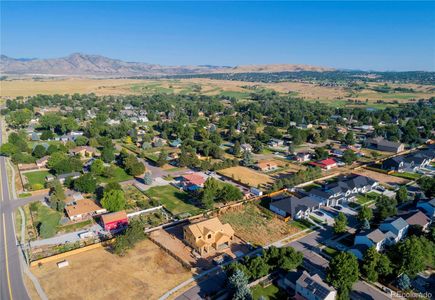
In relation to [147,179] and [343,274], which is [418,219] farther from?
[147,179]

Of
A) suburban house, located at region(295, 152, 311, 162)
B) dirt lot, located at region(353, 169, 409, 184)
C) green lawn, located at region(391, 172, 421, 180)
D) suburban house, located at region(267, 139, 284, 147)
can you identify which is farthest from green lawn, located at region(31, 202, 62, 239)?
green lawn, located at region(391, 172, 421, 180)

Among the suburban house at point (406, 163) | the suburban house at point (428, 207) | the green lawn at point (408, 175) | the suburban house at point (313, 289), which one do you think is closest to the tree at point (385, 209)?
the suburban house at point (428, 207)

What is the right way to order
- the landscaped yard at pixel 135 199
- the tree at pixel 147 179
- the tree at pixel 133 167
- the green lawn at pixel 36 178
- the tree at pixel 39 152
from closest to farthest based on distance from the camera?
the landscaped yard at pixel 135 199 < the green lawn at pixel 36 178 < the tree at pixel 147 179 < the tree at pixel 133 167 < the tree at pixel 39 152

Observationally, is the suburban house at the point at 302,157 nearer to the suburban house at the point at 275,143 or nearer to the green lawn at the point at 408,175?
the suburban house at the point at 275,143

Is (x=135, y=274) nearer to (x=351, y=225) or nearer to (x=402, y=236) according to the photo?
(x=351, y=225)

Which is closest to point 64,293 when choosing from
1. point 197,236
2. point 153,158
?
point 197,236

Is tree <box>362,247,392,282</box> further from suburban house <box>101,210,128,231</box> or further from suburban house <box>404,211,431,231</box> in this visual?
suburban house <box>101,210,128,231</box>

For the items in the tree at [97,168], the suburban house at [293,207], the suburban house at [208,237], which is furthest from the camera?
the tree at [97,168]
